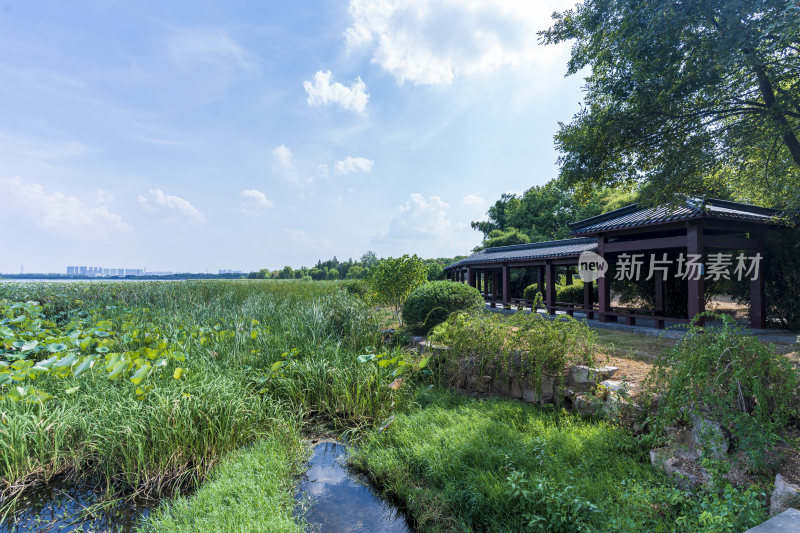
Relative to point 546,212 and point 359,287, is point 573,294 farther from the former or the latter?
point 546,212

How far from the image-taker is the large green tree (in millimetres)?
4406

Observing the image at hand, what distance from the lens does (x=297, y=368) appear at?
442 centimetres

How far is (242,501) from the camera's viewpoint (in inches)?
95.3

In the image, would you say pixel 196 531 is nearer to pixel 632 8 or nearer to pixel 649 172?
pixel 632 8

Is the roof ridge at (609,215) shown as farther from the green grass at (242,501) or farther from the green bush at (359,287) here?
the green grass at (242,501)

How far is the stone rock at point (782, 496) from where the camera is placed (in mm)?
1936

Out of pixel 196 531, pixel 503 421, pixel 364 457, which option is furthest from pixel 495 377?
pixel 196 531

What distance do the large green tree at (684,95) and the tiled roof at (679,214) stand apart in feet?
1.12

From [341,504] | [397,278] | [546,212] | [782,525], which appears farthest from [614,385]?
[546,212]

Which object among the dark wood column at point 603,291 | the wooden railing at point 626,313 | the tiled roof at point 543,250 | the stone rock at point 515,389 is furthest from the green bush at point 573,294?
the stone rock at point 515,389

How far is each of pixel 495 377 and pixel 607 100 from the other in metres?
5.25

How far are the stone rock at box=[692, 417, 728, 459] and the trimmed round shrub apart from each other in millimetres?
4179

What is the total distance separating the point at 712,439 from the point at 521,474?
1312 millimetres

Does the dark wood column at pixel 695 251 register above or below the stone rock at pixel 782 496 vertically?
above
